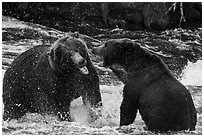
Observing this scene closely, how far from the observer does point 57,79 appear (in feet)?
22.5

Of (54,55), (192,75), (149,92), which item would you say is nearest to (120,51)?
(54,55)

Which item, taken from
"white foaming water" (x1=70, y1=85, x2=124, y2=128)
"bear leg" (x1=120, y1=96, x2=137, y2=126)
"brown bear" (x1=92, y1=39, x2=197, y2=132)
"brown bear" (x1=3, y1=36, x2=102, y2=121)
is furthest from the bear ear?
"bear leg" (x1=120, y1=96, x2=137, y2=126)

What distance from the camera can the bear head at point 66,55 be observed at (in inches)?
265

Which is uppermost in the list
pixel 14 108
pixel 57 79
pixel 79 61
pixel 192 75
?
pixel 79 61

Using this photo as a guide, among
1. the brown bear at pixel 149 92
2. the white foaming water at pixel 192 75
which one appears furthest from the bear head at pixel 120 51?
the white foaming water at pixel 192 75

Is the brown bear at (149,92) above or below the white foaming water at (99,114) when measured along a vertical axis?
above

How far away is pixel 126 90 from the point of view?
6.45 meters

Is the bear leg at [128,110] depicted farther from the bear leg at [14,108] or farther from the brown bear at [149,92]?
the bear leg at [14,108]

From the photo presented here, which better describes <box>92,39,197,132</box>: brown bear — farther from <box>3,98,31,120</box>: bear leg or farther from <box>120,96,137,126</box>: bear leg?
<box>3,98,31,120</box>: bear leg

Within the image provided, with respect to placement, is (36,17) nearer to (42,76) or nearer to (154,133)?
(42,76)

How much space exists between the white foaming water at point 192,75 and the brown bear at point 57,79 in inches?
131

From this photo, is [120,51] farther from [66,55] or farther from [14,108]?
[14,108]

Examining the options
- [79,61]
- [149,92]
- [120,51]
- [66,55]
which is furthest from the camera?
[120,51]

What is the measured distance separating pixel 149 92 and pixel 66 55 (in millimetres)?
1279
